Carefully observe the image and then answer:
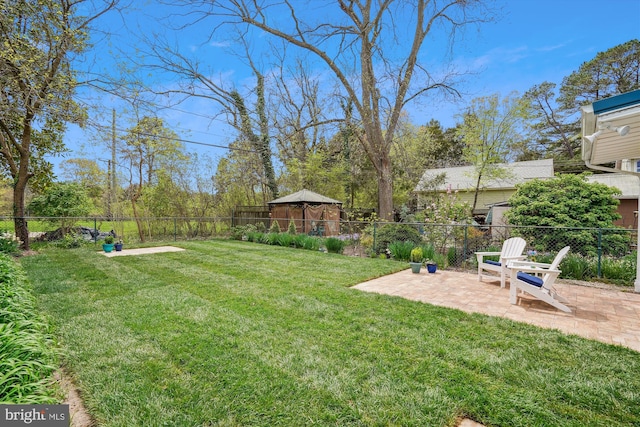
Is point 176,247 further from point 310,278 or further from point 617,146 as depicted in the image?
point 617,146

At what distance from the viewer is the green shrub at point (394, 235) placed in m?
7.86

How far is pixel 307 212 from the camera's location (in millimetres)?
12523

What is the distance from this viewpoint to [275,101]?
1638 centimetres

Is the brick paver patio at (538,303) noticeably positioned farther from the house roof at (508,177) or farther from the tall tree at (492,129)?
the house roof at (508,177)

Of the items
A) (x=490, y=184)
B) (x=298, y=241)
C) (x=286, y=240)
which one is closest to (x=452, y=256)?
(x=298, y=241)

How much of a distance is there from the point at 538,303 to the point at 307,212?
9.28 m

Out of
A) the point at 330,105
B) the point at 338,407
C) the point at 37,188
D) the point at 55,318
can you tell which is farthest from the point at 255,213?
the point at 338,407

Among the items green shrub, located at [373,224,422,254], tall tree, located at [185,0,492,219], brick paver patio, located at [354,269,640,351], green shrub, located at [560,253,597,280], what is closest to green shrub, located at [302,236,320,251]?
green shrub, located at [373,224,422,254]

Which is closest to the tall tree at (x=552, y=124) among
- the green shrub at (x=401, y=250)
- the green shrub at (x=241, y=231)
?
the green shrub at (x=401, y=250)

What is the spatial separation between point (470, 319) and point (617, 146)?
11.6 feet

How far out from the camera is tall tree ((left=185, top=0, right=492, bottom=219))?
1003cm

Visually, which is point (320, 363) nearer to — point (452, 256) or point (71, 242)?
point (452, 256)

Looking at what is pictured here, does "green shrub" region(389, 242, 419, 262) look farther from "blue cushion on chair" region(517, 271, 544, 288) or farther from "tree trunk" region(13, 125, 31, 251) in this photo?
"tree trunk" region(13, 125, 31, 251)

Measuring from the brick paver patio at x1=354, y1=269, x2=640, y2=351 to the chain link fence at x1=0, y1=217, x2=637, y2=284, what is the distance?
0.82 meters
